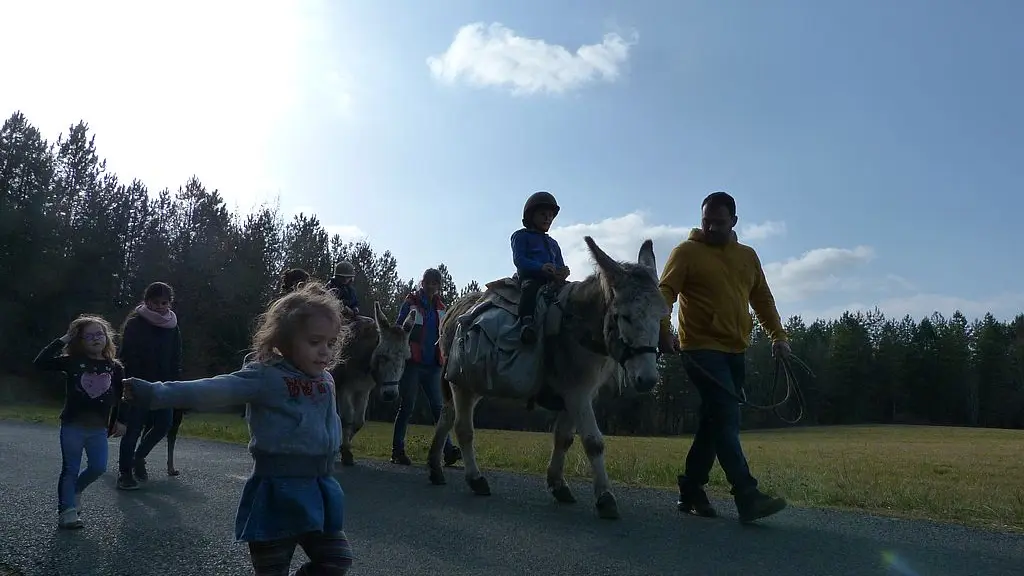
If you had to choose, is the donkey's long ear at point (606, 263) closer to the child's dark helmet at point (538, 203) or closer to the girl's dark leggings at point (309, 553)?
the child's dark helmet at point (538, 203)

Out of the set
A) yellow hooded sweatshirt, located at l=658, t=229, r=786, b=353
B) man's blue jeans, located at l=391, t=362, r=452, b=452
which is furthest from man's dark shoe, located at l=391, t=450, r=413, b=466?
yellow hooded sweatshirt, located at l=658, t=229, r=786, b=353

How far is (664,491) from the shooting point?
26.2 ft

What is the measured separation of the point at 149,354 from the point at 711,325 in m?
6.15

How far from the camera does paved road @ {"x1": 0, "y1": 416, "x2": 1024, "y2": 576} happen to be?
461 cm

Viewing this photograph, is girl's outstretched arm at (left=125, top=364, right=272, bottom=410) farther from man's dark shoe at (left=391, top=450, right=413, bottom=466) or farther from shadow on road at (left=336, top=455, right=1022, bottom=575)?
man's dark shoe at (left=391, top=450, right=413, bottom=466)

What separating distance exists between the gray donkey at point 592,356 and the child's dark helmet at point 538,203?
0.95 metres

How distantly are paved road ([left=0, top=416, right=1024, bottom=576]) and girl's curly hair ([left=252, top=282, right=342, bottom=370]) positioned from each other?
176 centimetres

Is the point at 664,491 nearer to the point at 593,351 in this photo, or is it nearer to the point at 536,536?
the point at 593,351

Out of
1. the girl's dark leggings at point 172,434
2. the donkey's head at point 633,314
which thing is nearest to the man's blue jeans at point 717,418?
the donkey's head at point 633,314

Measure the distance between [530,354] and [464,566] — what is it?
2787mm

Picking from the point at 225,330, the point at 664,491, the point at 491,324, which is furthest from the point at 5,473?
the point at 225,330

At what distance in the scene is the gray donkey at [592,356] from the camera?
5.94 metres

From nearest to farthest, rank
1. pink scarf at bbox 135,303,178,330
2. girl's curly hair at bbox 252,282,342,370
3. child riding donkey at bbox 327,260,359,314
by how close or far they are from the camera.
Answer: girl's curly hair at bbox 252,282,342,370
pink scarf at bbox 135,303,178,330
child riding donkey at bbox 327,260,359,314

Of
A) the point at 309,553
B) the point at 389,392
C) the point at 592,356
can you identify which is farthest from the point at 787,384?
the point at 389,392
